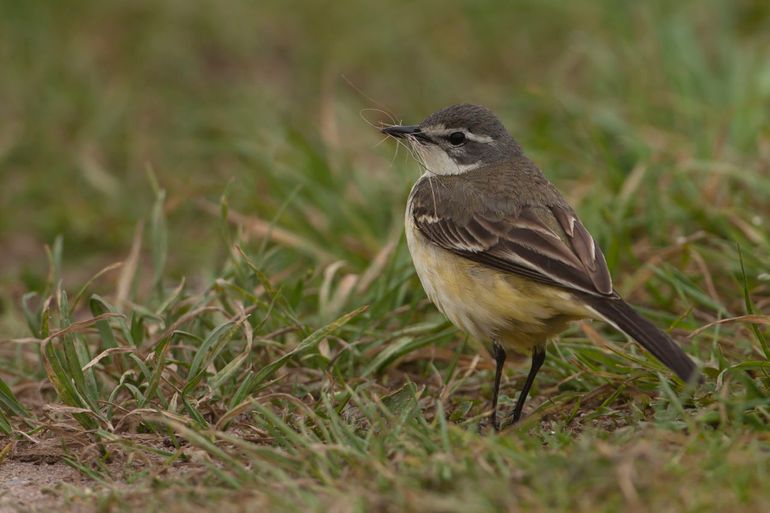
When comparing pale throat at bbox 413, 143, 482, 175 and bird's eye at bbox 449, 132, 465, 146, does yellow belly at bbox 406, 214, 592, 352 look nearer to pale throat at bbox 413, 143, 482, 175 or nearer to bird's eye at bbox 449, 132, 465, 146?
pale throat at bbox 413, 143, 482, 175

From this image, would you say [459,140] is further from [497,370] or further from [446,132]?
[497,370]

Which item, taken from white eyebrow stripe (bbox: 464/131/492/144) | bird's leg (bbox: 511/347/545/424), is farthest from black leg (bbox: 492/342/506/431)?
white eyebrow stripe (bbox: 464/131/492/144)

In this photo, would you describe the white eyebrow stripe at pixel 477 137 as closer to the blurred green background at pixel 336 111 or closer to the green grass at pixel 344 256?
the green grass at pixel 344 256

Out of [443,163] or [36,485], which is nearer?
[36,485]

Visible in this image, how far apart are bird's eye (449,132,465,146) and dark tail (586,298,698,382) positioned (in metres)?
1.74

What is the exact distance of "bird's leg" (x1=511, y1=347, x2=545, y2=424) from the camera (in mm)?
5801

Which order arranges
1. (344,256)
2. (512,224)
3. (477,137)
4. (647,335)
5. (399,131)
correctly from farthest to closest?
1. (344,256)
2. (477,137)
3. (399,131)
4. (512,224)
5. (647,335)

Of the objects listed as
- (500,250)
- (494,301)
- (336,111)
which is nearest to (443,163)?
(500,250)

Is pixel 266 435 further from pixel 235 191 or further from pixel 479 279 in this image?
pixel 235 191

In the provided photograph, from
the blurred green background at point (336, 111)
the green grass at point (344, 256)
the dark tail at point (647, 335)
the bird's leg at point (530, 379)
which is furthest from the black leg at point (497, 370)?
the blurred green background at point (336, 111)

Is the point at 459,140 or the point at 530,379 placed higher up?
the point at 459,140

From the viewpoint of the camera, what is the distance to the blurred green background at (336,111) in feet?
27.0

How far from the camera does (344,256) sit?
7.98 metres

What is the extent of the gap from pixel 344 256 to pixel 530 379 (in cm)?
247
